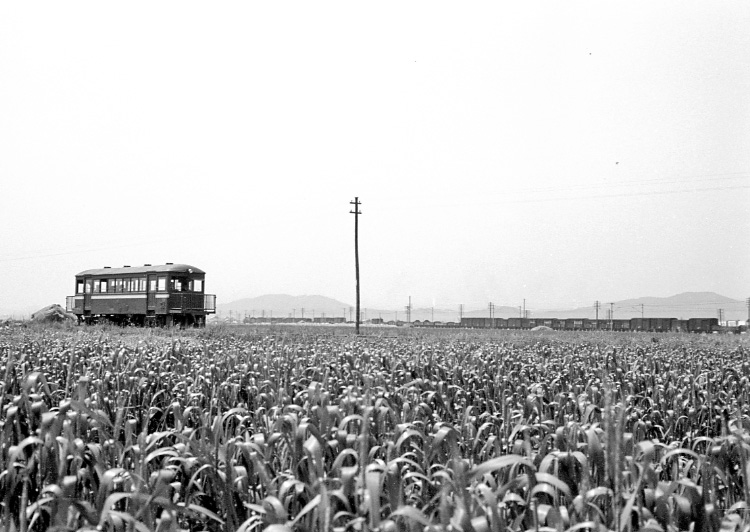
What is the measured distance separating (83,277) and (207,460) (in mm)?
37036

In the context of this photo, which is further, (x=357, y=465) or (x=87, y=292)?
(x=87, y=292)

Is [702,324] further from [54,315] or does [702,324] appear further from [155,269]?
[54,315]

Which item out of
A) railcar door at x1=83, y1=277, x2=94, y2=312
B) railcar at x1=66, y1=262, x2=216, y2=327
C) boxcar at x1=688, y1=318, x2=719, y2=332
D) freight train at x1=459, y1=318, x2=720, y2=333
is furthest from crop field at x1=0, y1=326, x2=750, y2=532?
boxcar at x1=688, y1=318, x2=719, y2=332

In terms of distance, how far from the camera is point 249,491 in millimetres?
3744

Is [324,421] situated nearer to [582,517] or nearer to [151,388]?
[582,517]

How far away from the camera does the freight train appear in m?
49.0

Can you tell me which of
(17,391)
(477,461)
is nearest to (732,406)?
(477,461)

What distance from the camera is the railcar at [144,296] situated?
32781mm

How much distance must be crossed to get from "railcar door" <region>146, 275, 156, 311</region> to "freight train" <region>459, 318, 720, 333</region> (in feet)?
102

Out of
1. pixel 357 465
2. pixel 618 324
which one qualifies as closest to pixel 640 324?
pixel 618 324

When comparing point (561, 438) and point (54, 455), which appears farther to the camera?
point (561, 438)

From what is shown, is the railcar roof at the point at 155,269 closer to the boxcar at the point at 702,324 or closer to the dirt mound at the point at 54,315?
the dirt mound at the point at 54,315

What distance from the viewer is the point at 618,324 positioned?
2211 inches

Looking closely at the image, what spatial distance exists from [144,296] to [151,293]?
21.0 inches
